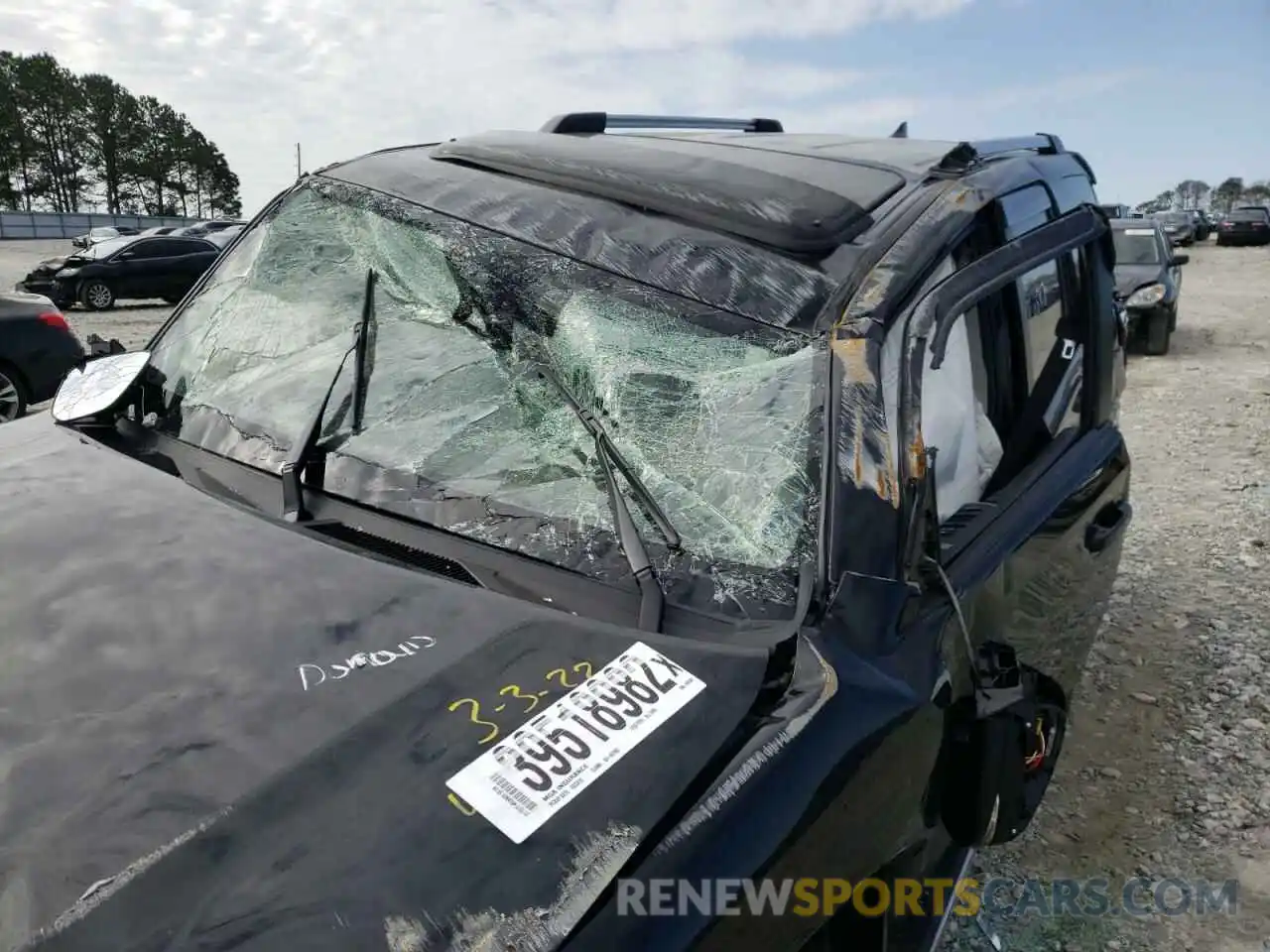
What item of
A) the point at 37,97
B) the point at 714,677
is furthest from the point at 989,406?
the point at 37,97

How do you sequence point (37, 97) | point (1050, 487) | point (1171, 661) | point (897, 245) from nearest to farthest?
1. point (897, 245)
2. point (1050, 487)
3. point (1171, 661)
4. point (37, 97)

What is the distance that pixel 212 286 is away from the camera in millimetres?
2561

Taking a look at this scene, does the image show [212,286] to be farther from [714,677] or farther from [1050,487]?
[1050,487]

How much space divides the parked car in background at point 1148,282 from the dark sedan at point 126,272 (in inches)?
564

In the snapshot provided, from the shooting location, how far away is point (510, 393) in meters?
1.82

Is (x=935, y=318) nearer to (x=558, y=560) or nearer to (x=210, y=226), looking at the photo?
(x=558, y=560)

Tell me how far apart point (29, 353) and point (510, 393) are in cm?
761

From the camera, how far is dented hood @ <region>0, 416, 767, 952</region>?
3.27ft

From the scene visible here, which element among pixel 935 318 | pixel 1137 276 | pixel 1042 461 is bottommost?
pixel 1042 461

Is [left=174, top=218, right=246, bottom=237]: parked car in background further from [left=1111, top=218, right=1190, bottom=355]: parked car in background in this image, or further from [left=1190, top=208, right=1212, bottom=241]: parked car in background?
[left=1190, top=208, right=1212, bottom=241]: parked car in background

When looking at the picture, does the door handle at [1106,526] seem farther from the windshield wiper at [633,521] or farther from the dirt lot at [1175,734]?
the windshield wiper at [633,521]

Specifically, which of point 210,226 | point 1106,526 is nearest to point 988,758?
point 1106,526

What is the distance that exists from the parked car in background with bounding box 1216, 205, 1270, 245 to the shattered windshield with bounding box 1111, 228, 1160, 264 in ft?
101

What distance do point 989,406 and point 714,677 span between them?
127 centimetres
